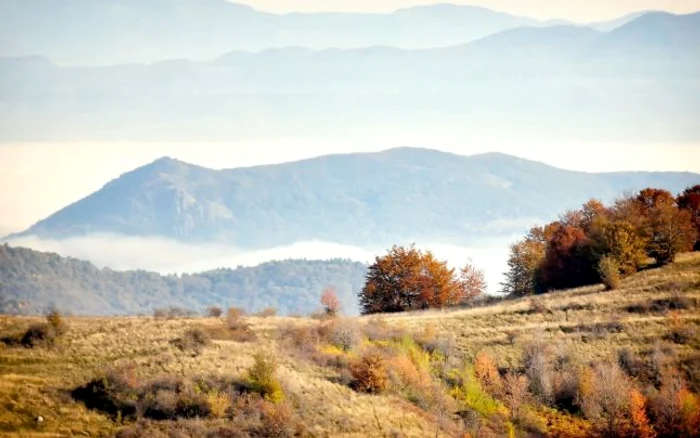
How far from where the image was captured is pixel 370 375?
7731 cm

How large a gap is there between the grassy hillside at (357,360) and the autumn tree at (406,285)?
23390 millimetres

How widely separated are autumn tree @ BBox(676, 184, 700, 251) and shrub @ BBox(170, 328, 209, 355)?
83.1 metres

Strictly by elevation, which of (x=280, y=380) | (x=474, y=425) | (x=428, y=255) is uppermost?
(x=428, y=255)

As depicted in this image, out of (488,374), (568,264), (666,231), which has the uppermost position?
(666,231)

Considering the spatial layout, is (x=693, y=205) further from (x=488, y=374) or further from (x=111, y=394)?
(x=111, y=394)

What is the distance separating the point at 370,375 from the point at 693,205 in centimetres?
8424

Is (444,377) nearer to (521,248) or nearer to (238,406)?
(238,406)

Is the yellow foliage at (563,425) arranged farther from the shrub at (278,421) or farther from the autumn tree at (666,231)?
the autumn tree at (666,231)

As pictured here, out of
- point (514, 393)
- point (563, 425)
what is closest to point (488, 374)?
point (514, 393)

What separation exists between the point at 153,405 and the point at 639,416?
135 ft

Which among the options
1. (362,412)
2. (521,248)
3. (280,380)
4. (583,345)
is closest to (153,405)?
(280,380)

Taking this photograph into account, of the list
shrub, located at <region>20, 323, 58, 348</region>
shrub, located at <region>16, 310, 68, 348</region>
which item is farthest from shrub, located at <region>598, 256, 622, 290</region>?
shrub, located at <region>20, 323, 58, 348</region>

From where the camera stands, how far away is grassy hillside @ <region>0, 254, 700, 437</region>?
215 feet

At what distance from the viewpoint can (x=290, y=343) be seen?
8381cm
